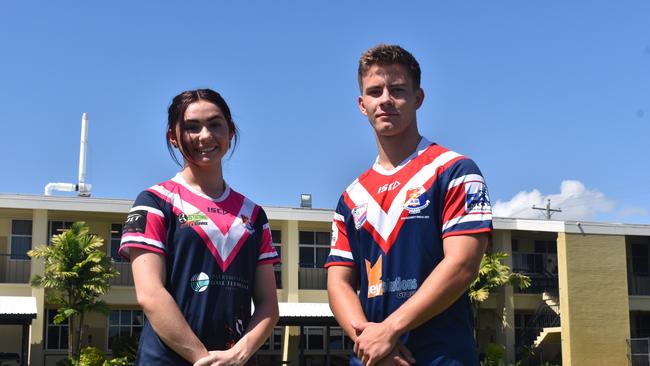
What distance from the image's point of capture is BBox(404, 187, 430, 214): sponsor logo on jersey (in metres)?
3.48

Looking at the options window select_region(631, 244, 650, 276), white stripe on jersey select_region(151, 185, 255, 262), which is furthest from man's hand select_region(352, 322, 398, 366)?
window select_region(631, 244, 650, 276)

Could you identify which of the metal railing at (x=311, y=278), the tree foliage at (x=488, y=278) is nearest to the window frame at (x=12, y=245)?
the metal railing at (x=311, y=278)

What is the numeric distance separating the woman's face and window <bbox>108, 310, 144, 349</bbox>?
25621mm

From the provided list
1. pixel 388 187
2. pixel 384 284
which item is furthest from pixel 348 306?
pixel 388 187

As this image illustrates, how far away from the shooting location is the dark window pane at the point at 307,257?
3070cm

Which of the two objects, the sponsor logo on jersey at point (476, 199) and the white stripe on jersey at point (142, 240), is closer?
the sponsor logo on jersey at point (476, 199)

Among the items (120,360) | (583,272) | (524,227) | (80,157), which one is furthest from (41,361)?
(583,272)

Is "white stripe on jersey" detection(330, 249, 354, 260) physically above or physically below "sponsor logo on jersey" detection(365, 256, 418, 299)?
above

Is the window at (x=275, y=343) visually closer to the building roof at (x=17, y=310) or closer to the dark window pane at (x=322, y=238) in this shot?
the dark window pane at (x=322, y=238)

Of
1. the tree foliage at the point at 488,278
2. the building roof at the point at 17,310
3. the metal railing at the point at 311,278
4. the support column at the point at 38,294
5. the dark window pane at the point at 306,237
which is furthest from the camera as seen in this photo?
the dark window pane at the point at 306,237

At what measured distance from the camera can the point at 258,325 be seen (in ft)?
12.7

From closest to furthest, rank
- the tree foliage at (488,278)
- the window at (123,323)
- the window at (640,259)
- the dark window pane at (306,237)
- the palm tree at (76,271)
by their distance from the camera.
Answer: the palm tree at (76,271)
the tree foliage at (488,278)
the window at (123,323)
the dark window pane at (306,237)
the window at (640,259)

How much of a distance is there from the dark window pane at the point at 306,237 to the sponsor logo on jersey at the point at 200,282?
89.7 ft

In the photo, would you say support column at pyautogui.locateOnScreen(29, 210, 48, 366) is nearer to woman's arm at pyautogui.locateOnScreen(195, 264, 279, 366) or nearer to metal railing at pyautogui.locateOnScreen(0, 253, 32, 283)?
metal railing at pyautogui.locateOnScreen(0, 253, 32, 283)
